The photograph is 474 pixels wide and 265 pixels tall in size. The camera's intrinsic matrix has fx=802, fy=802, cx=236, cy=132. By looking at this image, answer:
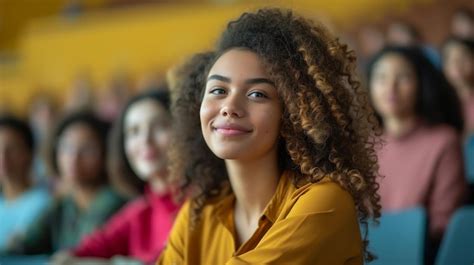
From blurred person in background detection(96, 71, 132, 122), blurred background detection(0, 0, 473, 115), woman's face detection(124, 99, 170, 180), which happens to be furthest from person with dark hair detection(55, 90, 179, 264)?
blurred background detection(0, 0, 473, 115)

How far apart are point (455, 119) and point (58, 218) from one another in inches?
53.2

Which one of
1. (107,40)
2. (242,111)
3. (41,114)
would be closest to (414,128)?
(242,111)

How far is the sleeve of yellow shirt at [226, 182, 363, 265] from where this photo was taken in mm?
1254

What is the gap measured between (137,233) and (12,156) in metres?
0.92

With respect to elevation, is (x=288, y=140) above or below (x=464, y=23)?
below

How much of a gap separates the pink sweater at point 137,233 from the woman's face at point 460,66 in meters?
1.90

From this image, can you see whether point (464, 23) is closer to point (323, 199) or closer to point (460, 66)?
point (460, 66)

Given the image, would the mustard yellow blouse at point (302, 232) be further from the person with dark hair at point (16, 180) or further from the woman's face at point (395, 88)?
the person with dark hair at point (16, 180)

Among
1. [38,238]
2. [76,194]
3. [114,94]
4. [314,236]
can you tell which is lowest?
[38,238]

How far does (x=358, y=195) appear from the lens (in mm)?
1392

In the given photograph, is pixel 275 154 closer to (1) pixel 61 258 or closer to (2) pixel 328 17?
(1) pixel 61 258

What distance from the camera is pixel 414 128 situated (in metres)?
2.49

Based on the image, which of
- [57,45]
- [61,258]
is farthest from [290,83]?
[57,45]

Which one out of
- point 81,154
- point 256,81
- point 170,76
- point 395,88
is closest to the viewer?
point 256,81
